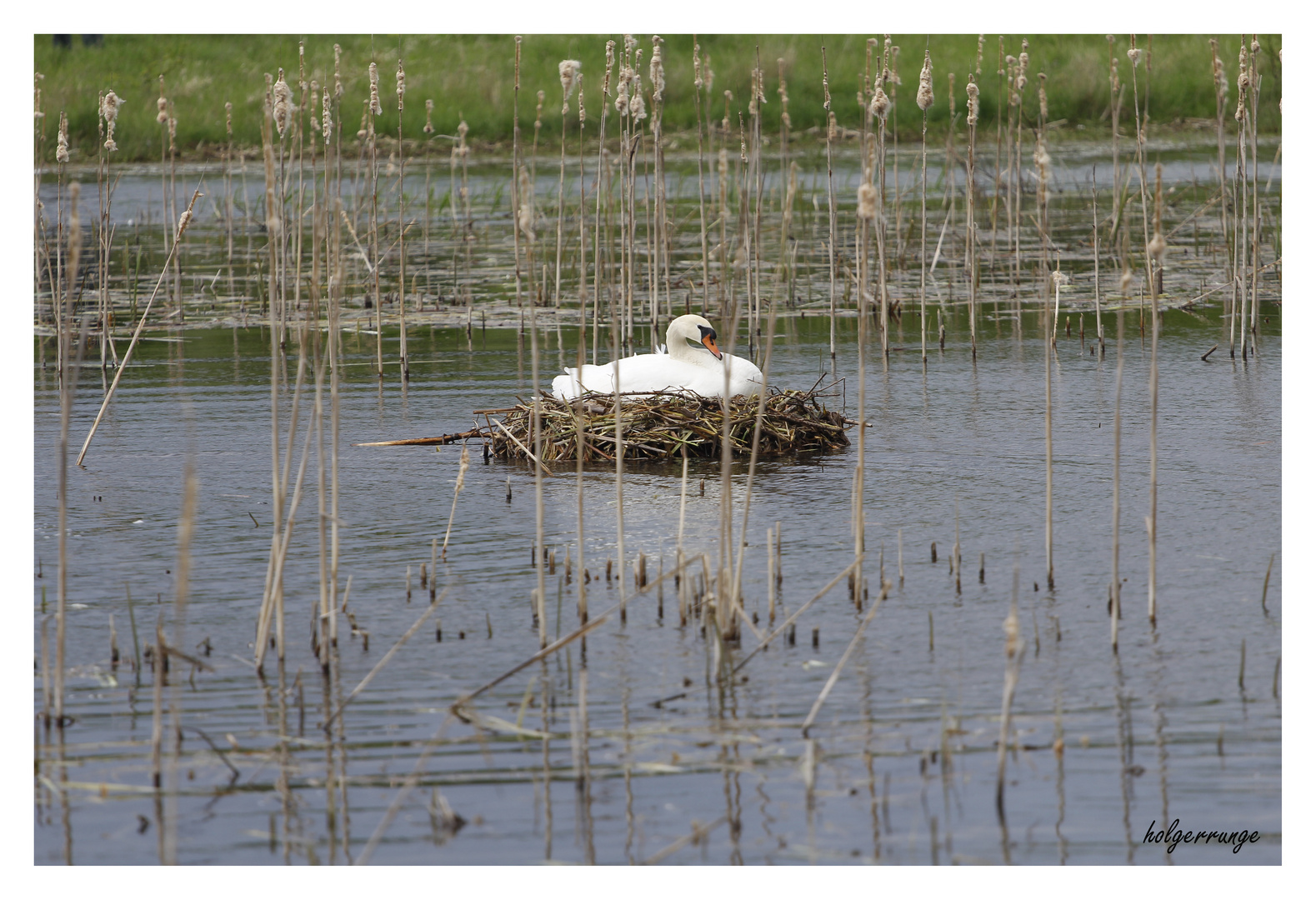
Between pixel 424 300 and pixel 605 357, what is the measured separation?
3896 millimetres

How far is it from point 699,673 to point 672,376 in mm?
4068

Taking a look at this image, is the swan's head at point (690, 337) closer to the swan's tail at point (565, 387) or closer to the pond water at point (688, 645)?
the swan's tail at point (565, 387)

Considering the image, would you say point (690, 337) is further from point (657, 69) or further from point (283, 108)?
point (283, 108)

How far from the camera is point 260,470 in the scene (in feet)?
28.9

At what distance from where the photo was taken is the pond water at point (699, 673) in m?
4.03

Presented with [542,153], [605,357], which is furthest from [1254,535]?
[542,153]

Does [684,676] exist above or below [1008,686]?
below

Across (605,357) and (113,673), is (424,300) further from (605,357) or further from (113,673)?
(113,673)

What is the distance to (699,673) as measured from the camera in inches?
204

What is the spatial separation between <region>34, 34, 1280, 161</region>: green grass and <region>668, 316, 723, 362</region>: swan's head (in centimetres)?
452

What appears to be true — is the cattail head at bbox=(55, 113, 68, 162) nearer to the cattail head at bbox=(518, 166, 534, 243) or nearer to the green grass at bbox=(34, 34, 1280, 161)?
the green grass at bbox=(34, 34, 1280, 161)

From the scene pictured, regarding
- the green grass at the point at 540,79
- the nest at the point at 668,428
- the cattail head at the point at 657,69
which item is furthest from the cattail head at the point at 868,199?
the green grass at the point at 540,79

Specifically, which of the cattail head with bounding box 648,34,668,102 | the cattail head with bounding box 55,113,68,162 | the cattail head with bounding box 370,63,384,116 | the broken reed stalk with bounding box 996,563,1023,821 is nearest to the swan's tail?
the cattail head with bounding box 648,34,668,102

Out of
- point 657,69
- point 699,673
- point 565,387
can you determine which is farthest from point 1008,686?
point 657,69
